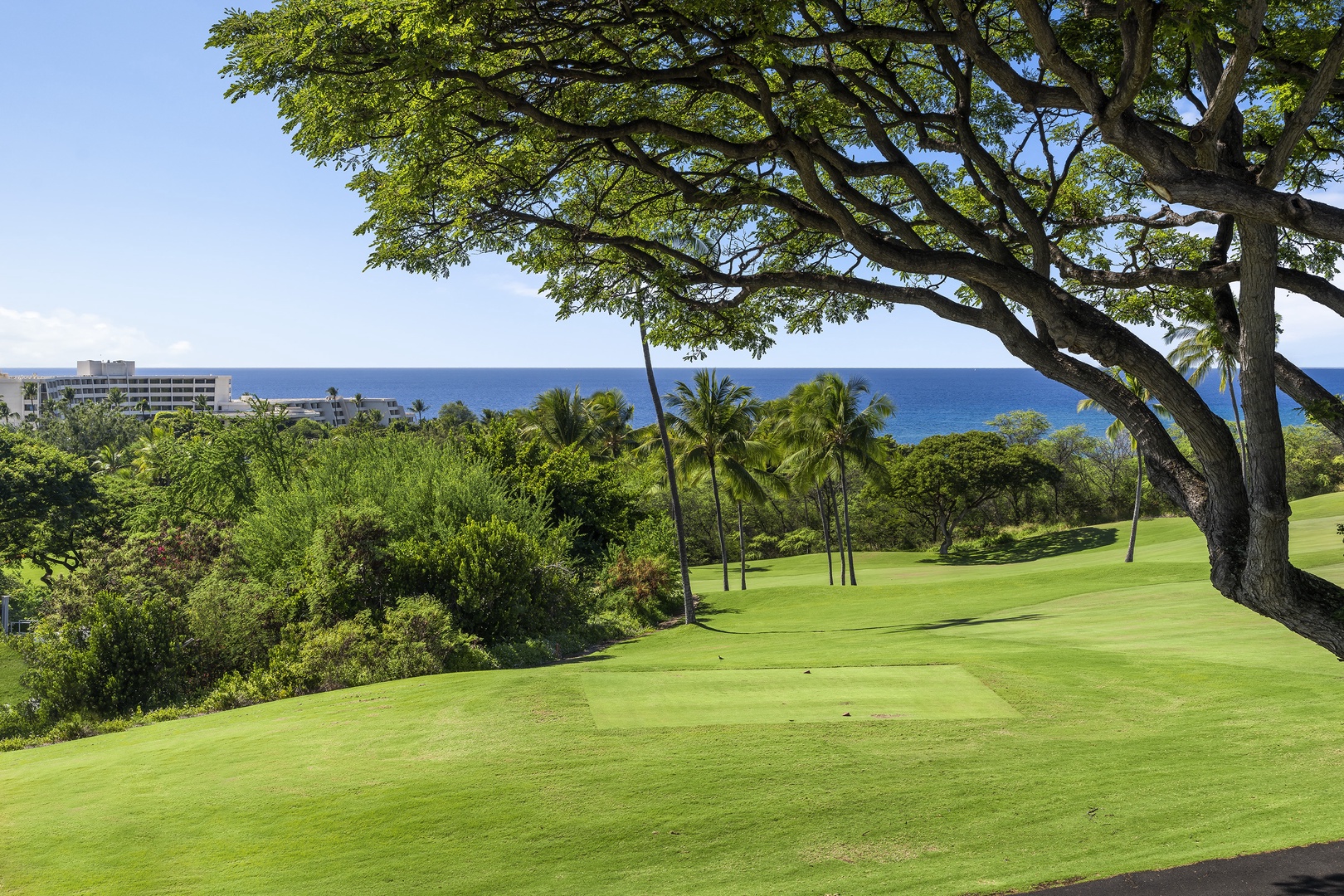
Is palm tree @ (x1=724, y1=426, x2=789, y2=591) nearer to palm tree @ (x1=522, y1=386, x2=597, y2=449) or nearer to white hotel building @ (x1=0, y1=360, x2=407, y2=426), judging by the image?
palm tree @ (x1=522, y1=386, x2=597, y2=449)

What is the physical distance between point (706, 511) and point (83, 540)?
1321 inches

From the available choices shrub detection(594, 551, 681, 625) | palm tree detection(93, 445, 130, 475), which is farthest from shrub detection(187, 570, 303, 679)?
palm tree detection(93, 445, 130, 475)

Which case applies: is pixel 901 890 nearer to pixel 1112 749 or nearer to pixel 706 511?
pixel 1112 749

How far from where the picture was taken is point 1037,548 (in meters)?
41.9

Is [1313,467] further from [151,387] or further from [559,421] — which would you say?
[151,387]

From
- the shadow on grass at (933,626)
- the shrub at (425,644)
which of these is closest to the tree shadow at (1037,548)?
the shadow on grass at (933,626)

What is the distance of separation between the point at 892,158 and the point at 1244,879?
614 centimetres

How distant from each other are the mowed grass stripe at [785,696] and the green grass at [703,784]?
3.3 inches

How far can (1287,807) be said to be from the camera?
25.6 feet

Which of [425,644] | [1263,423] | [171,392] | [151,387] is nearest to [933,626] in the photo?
[425,644]

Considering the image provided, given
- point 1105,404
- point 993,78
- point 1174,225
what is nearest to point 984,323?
point 1105,404

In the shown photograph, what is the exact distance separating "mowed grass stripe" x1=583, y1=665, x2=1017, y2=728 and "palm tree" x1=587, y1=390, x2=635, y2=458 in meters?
32.3

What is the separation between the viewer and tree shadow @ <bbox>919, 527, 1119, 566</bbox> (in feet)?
133

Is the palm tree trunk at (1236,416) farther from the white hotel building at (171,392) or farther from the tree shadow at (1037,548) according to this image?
the white hotel building at (171,392)
